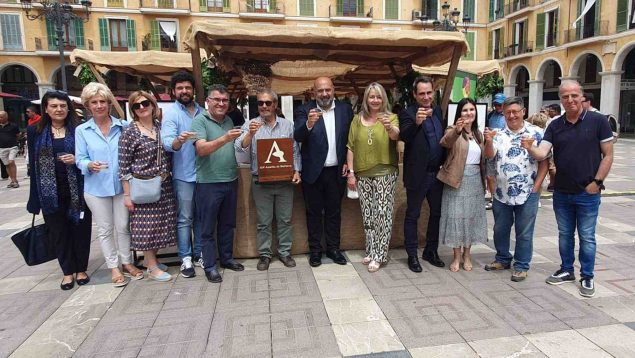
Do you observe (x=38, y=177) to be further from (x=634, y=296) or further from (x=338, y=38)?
(x=634, y=296)

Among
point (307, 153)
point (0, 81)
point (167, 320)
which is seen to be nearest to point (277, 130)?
point (307, 153)

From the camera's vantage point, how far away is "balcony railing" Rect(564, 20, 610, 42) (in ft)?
74.1

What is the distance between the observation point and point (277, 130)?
3.91 meters

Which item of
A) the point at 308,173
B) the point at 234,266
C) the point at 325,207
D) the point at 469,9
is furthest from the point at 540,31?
the point at 234,266

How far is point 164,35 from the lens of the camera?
88.5 ft

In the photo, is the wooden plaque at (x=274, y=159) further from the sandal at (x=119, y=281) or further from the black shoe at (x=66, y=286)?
the black shoe at (x=66, y=286)

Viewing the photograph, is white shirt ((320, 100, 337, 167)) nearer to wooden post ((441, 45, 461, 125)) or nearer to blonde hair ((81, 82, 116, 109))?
wooden post ((441, 45, 461, 125))

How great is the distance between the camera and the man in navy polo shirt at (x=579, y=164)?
3291 mm

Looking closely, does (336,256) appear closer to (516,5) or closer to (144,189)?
(144,189)

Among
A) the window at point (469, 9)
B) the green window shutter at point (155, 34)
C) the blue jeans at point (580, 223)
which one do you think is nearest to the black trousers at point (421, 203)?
the blue jeans at point (580, 223)

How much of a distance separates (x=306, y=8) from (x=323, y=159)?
27275mm

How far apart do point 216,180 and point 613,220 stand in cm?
583

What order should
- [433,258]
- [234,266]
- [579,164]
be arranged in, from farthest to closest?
[433,258] < [234,266] < [579,164]

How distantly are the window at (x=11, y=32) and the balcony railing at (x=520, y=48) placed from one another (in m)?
32.9
